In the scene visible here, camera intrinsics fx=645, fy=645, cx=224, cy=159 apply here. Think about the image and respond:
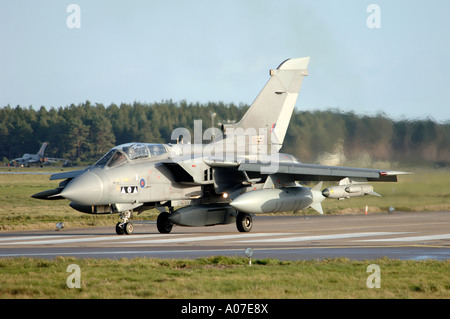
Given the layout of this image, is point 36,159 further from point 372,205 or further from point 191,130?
point 372,205

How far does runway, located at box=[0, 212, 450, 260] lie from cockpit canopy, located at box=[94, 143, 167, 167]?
7.65 ft

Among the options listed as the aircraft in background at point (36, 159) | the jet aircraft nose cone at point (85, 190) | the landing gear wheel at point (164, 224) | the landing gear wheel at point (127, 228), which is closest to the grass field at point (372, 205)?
the landing gear wheel at point (164, 224)

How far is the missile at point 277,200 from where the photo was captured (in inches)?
806

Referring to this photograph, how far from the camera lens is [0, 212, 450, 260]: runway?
1503cm

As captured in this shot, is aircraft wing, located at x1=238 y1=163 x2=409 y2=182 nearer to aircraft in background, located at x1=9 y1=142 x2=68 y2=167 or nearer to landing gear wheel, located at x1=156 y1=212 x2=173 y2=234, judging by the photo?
landing gear wheel, located at x1=156 y1=212 x2=173 y2=234

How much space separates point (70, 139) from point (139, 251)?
191 feet

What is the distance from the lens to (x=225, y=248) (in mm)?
16344

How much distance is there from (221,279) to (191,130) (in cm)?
3550

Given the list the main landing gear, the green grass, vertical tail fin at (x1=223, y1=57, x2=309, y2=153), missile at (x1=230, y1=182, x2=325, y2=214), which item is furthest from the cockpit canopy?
the green grass

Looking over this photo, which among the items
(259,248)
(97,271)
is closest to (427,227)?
(259,248)

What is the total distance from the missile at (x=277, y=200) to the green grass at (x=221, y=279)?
7.06m

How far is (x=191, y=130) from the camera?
45844mm

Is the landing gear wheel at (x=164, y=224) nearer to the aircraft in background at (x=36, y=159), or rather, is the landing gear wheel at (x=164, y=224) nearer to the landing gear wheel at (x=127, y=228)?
the landing gear wheel at (x=127, y=228)
